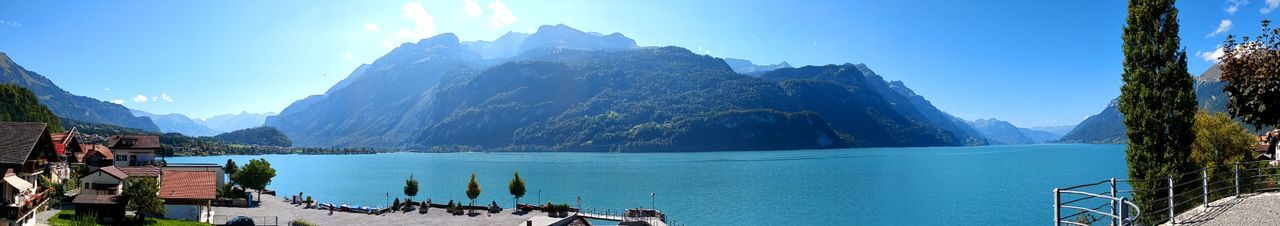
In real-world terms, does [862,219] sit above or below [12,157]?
below

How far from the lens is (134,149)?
3132 inches

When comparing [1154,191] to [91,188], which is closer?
[1154,191]

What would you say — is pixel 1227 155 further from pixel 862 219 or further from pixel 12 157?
pixel 12 157

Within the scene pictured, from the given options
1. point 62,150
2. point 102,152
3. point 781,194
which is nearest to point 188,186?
point 62,150

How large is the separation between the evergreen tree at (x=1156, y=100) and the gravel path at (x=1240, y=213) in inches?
384

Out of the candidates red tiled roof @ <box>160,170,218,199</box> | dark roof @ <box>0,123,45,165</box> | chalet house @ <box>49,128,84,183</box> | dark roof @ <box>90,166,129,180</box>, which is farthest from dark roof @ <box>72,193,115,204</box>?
dark roof @ <box>0,123,45,165</box>

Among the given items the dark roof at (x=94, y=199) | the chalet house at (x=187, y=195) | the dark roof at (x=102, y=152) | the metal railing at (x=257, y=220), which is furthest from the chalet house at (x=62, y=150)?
the dark roof at (x=102, y=152)

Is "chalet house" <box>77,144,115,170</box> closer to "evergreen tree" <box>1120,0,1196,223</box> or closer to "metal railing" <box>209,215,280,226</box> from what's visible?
"metal railing" <box>209,215,280,226</box>

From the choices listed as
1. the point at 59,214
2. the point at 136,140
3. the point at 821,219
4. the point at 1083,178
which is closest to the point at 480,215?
the point at 59,214

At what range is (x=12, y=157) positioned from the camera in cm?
2681

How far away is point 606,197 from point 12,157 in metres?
66.8

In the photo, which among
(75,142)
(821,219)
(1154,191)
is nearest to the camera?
(1154,191)

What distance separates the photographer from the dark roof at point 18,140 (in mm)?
26781

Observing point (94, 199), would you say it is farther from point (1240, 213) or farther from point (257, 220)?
point (1240, 213)
